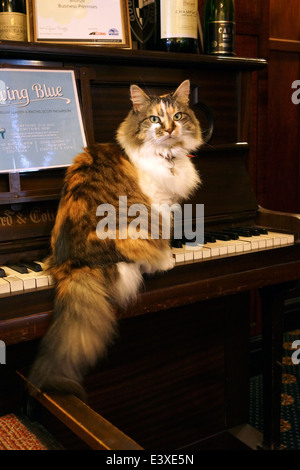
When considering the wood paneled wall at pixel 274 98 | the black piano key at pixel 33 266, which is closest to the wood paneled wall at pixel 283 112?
the wood paneled wall at pixel 274 98

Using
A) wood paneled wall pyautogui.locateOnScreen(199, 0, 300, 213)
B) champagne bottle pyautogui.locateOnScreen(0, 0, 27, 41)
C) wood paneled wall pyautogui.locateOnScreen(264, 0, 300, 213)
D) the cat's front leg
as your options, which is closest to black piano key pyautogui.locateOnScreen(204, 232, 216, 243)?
the cat's front leg

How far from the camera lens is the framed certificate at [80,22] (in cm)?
170

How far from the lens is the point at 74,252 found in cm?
140

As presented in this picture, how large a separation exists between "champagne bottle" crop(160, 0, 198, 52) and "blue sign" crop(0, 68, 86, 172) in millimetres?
487

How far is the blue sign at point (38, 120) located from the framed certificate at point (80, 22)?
0.20 meters

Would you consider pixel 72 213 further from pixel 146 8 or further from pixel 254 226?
pixel 146 8

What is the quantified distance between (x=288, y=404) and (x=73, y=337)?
181 centimetres

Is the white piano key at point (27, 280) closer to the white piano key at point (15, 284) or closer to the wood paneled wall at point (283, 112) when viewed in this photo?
the white piano key at point (15, 284)

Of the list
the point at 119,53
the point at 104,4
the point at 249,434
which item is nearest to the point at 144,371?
the point at 249,434

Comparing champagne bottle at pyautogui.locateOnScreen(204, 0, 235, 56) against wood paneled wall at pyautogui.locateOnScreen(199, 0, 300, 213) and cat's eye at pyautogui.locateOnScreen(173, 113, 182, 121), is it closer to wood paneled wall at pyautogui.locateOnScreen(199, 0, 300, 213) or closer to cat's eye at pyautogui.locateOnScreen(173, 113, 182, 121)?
cat's eye at pyautogui.locateOnScreen(173, 113, 182, 121)

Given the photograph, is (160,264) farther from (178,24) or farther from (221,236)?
(178,24)

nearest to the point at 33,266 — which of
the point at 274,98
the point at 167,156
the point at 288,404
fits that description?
the point at 167,156

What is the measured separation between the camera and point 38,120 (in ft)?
5.17

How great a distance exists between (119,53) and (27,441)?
121 cm
